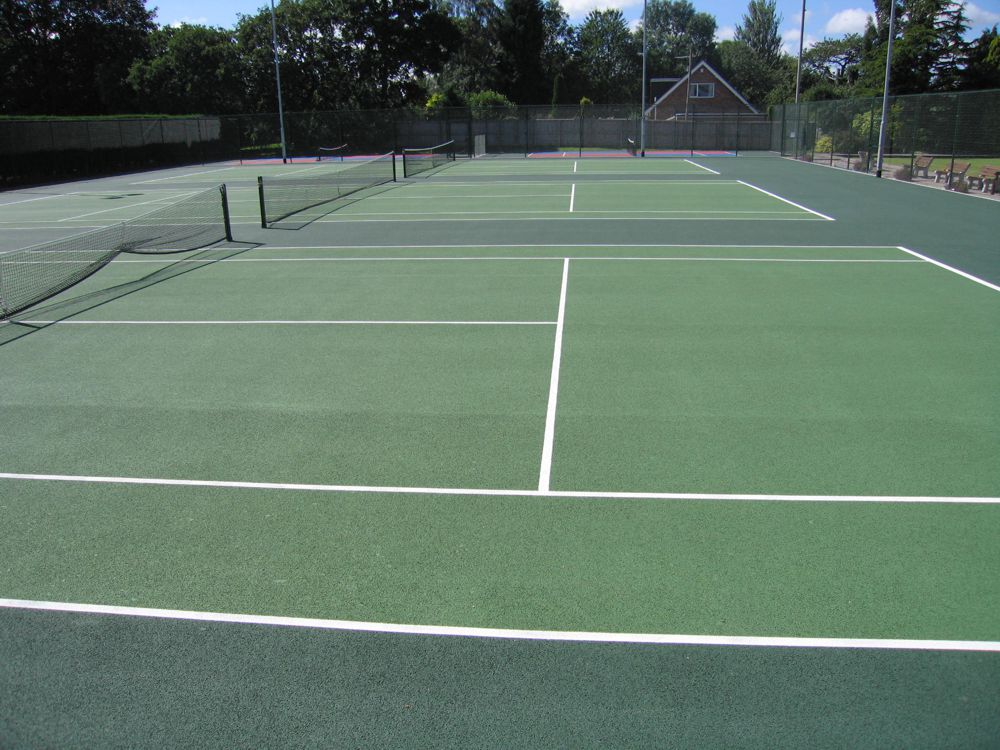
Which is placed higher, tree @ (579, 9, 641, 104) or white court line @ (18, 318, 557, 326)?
tree @ (579, 9, 641, 104)

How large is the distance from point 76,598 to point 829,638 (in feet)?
15.2

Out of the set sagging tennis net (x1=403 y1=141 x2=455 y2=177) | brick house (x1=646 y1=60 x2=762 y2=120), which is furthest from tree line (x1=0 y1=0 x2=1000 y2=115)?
sagging tennis net (x1=403 y1=141 x2=455 y2=177)

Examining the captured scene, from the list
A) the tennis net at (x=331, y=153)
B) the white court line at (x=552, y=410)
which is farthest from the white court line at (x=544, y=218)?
the tennis net at (x=331, y=153)

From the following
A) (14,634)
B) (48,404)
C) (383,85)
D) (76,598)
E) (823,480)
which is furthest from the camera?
(383,85)

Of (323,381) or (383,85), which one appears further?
(383,85)

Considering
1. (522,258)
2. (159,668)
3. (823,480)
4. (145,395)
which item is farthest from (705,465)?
(522,258)

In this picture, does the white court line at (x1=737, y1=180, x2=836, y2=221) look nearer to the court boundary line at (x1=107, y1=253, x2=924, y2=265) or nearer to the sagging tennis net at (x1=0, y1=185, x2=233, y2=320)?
the court boundary line at (x1=107, y1=253, x2=924, y2=265)

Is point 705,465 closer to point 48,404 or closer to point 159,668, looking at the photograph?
point 159,668

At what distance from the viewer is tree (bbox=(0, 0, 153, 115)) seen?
196ft

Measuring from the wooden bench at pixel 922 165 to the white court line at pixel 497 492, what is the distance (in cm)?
2930

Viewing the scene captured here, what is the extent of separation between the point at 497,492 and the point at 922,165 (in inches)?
1268

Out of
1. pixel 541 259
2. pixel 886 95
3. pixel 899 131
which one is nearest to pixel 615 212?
pixel 541 259

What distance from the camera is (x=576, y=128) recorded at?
193 feet

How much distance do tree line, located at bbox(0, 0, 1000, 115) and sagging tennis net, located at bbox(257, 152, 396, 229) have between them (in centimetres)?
2499
